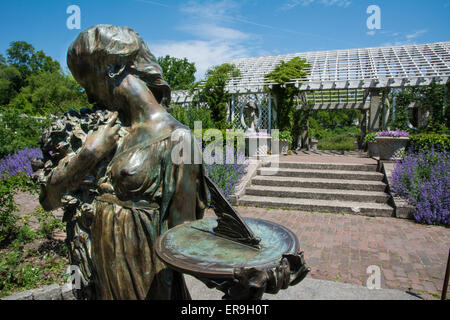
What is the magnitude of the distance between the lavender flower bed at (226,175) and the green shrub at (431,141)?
16.6 feet

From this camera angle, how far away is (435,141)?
8188mm

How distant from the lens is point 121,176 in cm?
157

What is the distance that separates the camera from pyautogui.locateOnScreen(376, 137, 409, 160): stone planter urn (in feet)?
28.9

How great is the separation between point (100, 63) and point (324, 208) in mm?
6500

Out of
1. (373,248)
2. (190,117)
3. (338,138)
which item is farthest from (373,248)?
(338,138)

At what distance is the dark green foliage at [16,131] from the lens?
10172 millimetres

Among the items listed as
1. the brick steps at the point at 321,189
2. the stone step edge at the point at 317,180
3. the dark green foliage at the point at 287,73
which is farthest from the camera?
the dark green foliage at the point at 287,73

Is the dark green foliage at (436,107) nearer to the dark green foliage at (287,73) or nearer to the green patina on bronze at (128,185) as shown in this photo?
the dark green foliage at (287,73)

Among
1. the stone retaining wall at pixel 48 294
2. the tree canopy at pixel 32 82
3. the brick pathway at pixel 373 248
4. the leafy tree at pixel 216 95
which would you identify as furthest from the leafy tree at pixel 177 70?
the stone retaining wall at pixel 48 294

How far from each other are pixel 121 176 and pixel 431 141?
926 centimetres

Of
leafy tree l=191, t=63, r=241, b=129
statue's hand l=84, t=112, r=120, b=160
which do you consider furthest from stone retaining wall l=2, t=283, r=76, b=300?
leafy tree l=191, t=63, r=241, b=129

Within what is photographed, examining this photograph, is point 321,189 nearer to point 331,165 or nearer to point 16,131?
point 331,165

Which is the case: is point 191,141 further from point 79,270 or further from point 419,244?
point 419,244
